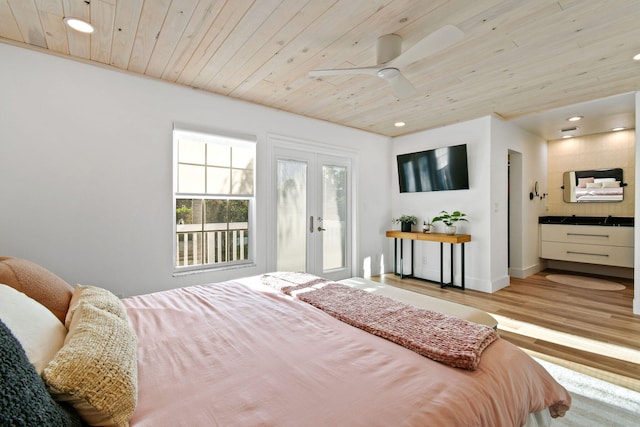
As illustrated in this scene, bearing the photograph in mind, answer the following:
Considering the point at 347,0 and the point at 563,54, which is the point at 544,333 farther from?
the point at 347,0

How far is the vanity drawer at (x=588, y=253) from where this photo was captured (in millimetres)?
4520

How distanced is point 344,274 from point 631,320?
126 inches

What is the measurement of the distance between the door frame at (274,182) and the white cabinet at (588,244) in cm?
346

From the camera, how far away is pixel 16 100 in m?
2.37

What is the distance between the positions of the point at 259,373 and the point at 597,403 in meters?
2.10

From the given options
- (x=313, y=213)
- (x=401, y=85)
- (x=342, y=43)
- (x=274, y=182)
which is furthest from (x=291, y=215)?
(x=342, y=43)

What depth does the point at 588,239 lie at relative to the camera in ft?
15.9

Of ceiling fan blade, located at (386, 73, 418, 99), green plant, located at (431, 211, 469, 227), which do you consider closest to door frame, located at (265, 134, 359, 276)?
green plant, located at (431, 211, 469, 227)

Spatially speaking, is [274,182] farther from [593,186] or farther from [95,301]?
[593,186]

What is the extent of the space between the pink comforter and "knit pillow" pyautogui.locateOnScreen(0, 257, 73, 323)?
0.35 metres

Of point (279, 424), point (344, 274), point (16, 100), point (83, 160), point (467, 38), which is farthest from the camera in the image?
point (344, 274)

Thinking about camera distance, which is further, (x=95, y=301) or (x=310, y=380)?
(x=95, y=301)

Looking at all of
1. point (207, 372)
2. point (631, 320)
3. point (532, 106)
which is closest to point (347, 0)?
point (207, 372)

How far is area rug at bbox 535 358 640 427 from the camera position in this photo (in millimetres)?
1662
